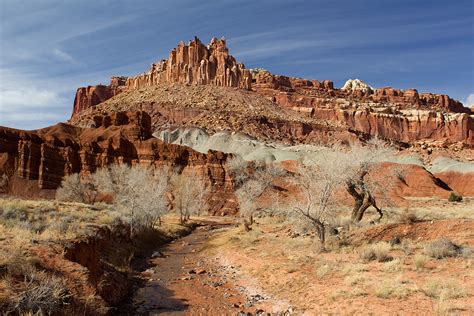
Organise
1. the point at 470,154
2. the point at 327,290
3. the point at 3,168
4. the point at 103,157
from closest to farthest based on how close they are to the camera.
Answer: the point at 327,290, the point at 3,168, the point at 103,157, the point at 470,154

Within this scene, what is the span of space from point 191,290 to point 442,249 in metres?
9.93

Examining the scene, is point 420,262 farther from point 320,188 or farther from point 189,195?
point 189,195

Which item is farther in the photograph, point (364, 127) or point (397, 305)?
point (364, 127)

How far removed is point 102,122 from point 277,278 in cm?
7401

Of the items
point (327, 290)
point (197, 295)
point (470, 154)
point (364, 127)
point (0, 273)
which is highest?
point (364, 127)

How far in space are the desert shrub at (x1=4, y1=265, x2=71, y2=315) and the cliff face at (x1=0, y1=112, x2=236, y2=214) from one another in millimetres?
52702

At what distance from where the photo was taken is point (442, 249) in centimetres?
1606

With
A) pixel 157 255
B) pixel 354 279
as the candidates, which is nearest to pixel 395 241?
pixel 354 279

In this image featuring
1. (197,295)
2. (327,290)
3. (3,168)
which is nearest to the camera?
(327,290)

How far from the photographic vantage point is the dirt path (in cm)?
1426

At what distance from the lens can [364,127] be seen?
6161 inches

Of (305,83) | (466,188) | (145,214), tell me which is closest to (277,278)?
(145,214)

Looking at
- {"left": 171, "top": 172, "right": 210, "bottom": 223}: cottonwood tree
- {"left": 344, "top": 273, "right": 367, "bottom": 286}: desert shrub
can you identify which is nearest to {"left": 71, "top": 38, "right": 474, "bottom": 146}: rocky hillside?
{"left": 171, "top": 172, "right": 210, "bottom": 223}: cottonwood tree

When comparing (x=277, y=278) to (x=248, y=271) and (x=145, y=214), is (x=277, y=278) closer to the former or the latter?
(x=248, y=271)
